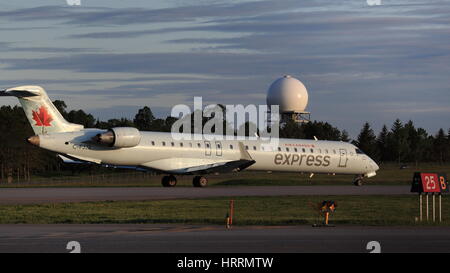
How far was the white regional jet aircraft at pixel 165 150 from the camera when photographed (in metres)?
39.9

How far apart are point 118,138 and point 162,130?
48.9 metres

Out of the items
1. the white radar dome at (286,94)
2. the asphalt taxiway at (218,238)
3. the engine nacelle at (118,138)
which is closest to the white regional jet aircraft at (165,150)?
the engine nacelle at (118,138)

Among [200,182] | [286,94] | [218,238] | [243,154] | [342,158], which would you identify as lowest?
[200,182]

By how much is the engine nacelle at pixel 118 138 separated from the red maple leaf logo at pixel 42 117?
263cm

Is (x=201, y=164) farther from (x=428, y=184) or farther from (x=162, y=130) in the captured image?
(x=162, y=130)

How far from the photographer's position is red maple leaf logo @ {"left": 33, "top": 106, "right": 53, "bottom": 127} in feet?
131

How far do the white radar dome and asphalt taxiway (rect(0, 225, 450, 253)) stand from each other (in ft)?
210

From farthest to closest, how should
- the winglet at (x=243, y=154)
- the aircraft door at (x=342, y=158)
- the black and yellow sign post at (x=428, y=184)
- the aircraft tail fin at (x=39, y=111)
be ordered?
the aircraft door at (x=342, y=158)
the winglet at (x=243, y=154)
the aircraft tail fin at (x=39, y=111)
the black and yellow sign post at (x=428, y=184)

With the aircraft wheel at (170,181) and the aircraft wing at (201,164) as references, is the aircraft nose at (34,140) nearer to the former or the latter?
the aircraft wing at (201,164)

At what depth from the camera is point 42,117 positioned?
4000 cm

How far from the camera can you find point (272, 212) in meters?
26.2

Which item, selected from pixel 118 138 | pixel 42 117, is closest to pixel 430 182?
pixel 118 138

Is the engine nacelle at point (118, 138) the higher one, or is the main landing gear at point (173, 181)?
the engine nacelle at point (118, 138)

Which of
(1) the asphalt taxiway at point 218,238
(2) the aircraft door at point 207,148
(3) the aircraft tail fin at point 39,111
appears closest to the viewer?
(1) the asphalt taxiway at point 218,238
